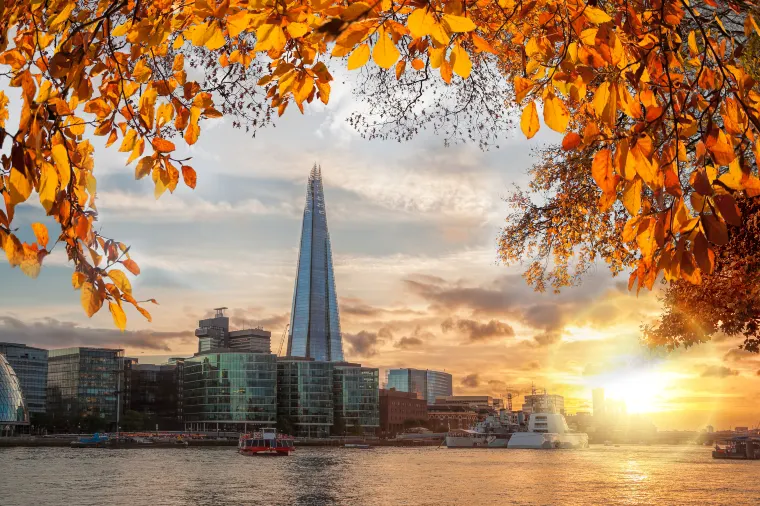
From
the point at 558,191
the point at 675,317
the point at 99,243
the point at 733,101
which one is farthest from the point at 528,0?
the point at 675,317

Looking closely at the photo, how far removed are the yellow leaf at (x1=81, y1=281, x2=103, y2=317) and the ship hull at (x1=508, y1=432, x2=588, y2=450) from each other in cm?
14930

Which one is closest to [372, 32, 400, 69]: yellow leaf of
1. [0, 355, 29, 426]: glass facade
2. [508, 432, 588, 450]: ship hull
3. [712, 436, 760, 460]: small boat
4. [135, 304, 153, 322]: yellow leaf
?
[135, 304, 153, 322]: yellow leaf

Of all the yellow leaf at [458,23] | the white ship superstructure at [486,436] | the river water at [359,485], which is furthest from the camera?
the white ship superstructure at [486,436]

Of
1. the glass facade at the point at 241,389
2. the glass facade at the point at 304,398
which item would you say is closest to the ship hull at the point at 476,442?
the glass facade at the point at 304,398

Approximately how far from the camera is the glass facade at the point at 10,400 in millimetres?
134250

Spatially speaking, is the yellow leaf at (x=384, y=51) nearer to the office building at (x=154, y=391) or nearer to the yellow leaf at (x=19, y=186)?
the yellow leaf at (x=19, y=186)

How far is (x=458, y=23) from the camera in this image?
3.07 meters

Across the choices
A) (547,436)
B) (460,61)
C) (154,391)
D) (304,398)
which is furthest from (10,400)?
(460,61)

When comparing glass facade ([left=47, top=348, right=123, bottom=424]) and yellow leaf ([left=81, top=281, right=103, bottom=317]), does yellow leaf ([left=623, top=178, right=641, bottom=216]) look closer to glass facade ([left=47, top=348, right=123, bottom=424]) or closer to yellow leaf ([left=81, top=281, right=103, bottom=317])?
yellow leaf ([left=81, top=281, right=103, bottom=317])

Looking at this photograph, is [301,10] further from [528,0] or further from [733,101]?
[733,101]

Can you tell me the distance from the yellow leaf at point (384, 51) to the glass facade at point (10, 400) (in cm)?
14710

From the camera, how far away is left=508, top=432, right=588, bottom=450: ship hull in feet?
482

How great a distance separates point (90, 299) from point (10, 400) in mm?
146726

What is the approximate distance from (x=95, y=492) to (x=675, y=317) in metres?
44.9
